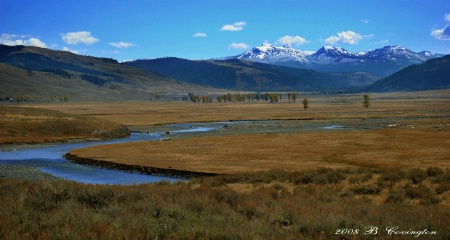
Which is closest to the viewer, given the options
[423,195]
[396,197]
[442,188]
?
[396,197]

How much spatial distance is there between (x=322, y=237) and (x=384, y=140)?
5480 cm

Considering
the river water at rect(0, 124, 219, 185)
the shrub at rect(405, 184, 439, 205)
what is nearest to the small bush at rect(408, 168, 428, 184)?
the shrub at rect(405, 184, 439, 205)

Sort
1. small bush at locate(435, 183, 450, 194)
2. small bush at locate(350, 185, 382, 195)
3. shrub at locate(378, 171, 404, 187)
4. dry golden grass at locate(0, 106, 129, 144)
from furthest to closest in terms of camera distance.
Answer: dry golden grass at locate(0, 106, 129, 144) → shrub at locate(378, 171, 404, 187) → small bush at locate(350, 185, 382, 195) → small bush at locate(435, 183, 450, 194)

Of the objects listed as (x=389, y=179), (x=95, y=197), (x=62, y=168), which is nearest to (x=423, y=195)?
(x=389, y=179)

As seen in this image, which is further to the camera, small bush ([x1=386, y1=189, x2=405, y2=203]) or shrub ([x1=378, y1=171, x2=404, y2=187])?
shrub ([x1=378, y1=171, x2=404, y2=187])

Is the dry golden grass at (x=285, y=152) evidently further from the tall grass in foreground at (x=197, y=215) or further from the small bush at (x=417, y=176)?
the tall grass in foreground at (x=197, y=215)

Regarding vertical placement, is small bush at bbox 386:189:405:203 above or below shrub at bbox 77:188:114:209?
below

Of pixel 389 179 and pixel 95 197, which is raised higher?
pixel 95 197

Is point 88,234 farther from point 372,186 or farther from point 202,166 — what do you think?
point 202,166

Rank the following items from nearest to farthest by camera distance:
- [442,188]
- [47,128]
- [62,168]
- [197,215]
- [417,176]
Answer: [197,215]
[442,188]
[417,176]
[62,168]
[47,128]

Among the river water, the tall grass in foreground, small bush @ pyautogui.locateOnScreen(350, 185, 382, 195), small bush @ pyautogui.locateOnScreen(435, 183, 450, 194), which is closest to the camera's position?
the tall grass in foreground

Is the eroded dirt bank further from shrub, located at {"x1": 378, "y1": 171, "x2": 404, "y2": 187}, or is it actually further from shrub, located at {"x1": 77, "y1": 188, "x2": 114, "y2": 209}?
shrub, located at {"x1": 77, "y1": 188, "x2": 114, "y2": 209}

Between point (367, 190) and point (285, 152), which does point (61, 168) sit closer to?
point (285, 152)

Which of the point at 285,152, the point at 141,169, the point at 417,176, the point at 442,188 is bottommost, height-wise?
the point at 141,169
